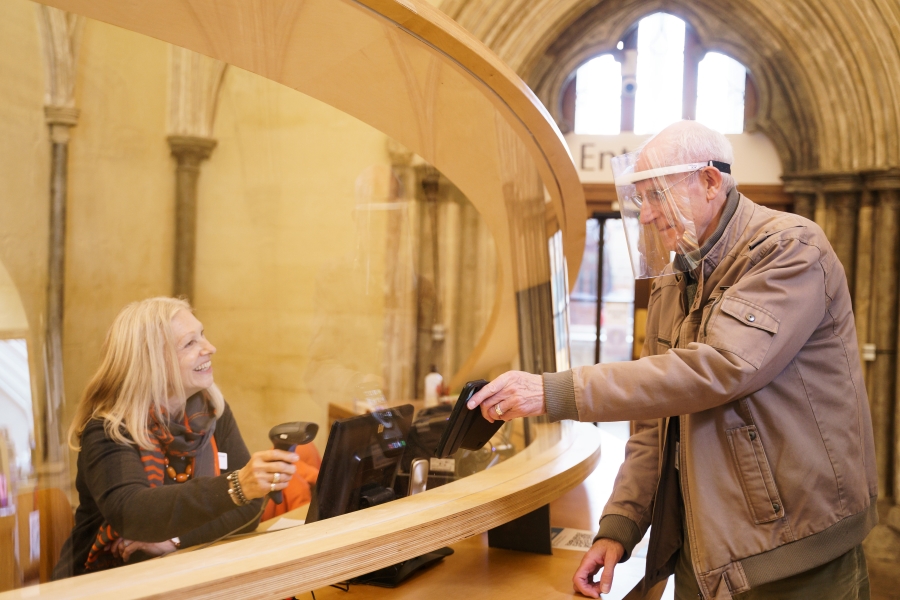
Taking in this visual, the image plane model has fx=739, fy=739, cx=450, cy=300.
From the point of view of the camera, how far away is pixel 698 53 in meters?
6.64

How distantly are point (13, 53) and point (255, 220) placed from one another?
1.75 ft

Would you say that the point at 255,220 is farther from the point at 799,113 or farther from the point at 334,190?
the point at 799,113

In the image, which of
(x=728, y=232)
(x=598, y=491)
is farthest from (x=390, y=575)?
(x=598, y=491)

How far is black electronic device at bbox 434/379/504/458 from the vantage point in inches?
50.6

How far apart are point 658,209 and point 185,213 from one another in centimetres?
92

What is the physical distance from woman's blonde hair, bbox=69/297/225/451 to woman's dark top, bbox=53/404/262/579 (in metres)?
0.02

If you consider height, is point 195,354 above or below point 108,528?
above

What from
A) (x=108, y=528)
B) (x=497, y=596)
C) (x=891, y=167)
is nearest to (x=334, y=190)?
(x=108, y=528)

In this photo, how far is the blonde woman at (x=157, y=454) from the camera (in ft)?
3.92

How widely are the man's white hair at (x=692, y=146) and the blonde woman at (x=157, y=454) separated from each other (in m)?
0.95

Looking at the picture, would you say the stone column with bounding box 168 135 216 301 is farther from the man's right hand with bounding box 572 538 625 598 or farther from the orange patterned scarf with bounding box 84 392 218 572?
the man's right hand with bounding box 572 538 625 598

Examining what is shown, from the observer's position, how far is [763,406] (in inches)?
51.5

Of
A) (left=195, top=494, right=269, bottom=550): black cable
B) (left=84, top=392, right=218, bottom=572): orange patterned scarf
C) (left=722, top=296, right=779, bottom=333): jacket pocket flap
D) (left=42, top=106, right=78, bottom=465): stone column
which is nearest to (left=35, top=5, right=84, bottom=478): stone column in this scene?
(left=42, top=106, right=78, bottom=465): stone column

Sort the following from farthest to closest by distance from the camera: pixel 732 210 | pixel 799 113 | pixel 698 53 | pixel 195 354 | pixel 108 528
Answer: pixel 698 53
pixel 799 113
pixel 732 210
pixel 195 354
pixel 108 528
